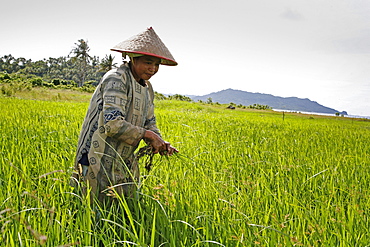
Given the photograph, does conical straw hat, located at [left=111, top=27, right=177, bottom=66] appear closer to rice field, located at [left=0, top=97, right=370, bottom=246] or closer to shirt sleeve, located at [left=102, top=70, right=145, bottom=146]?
shirt sleeve, located at [left=102, top=70, right=145, bottom=146]

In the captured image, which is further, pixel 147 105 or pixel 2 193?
pixel 147 105

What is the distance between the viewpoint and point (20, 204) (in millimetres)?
1849

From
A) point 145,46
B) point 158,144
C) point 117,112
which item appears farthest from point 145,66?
point 158,144

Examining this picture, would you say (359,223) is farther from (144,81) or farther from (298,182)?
(144,81)

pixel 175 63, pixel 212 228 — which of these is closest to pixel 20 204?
pixel 212 228

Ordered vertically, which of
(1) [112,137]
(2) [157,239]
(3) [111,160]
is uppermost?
(1) [112,137]

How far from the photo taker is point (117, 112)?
1.68 m

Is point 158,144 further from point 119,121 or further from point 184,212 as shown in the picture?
point 184,212

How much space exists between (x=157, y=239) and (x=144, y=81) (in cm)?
98

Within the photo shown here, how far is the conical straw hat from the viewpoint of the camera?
1.74m

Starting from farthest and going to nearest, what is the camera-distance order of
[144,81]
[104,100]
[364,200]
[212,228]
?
1. [364,200]
2. [144,81]
3. [104,100]
4. [212,228]

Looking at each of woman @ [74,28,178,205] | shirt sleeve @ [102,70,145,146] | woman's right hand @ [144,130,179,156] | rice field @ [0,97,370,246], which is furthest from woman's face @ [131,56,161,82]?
rice field @ [0,97,370,246]

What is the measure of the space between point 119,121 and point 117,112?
0.06 m

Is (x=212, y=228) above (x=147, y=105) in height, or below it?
below
